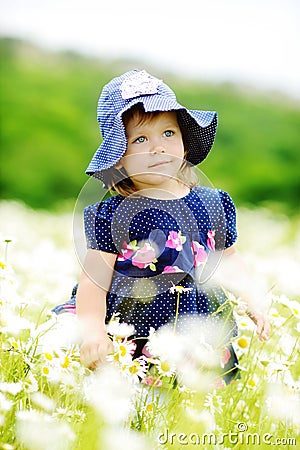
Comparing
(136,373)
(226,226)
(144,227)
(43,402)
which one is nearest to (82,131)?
(226,226)

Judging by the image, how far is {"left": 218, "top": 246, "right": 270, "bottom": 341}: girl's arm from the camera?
204 centimetres

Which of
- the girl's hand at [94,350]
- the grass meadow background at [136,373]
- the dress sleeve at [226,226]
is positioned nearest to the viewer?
the grass meadow background at [136,373]

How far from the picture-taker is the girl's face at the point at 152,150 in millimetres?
1940

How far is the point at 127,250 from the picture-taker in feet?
6.50

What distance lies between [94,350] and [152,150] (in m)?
0.54

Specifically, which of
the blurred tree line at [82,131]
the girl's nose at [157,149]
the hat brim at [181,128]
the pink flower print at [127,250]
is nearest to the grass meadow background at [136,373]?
the pink flower print at [127,250]

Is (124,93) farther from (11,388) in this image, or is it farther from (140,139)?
(11,388)

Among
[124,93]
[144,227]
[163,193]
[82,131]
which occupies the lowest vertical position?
[144,227]

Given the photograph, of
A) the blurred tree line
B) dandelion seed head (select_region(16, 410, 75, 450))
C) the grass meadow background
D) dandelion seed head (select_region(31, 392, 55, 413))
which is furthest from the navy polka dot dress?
the blurred tree line

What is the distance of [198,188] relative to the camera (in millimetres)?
2143

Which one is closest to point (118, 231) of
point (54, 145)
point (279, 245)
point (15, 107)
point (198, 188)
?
point (198, 188)

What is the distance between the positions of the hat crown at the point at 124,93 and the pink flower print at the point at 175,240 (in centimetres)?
34

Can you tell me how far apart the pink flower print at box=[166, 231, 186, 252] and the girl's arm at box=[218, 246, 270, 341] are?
0.57 ft

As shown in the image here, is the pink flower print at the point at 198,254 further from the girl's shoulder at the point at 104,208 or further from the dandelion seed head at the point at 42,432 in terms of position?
the dandelion seed head at the point at 42,432
